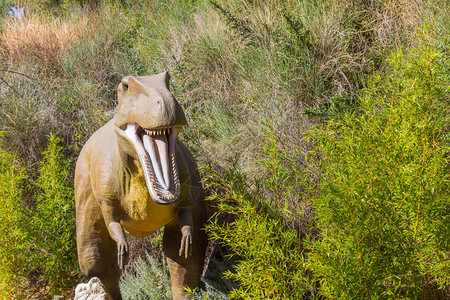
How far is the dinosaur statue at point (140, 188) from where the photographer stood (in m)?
2.60

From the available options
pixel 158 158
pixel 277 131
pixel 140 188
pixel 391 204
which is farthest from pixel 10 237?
pixel 391 204

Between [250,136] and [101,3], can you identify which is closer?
[250,136]

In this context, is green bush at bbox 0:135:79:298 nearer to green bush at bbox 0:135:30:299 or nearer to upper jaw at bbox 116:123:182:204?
green bush at bbox 0:135:30:299

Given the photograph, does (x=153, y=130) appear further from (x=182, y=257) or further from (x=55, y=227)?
(x=55, y=227)

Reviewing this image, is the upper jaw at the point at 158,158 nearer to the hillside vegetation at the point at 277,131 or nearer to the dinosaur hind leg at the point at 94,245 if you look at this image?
the hillside vegetation at the point at 277,131

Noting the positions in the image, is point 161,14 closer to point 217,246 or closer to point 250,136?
point 250,136

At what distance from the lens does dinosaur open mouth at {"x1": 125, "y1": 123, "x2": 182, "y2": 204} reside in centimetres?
258

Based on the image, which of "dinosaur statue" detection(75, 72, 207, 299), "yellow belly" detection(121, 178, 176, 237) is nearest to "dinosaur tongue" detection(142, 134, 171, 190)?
"dinosaur statue" detection(75, 72, 207, 299)

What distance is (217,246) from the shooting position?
4.34m

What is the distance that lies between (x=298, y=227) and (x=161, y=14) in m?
5.17

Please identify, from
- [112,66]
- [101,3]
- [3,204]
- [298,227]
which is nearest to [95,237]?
[3,204]

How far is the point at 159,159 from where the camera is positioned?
264 cm

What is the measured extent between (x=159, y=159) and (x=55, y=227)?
8.04 feet

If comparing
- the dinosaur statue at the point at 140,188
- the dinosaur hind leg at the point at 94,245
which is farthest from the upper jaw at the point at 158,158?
the dinosaur hind leg at the point at 94,245
